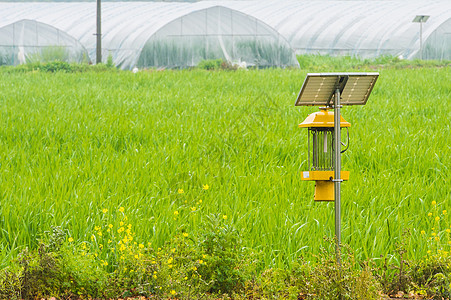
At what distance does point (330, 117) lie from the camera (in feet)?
7.96

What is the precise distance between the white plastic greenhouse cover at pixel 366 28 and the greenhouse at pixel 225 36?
1.6 inches

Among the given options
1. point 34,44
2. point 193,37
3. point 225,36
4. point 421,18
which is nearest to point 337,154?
point 193,37

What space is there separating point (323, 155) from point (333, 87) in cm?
41

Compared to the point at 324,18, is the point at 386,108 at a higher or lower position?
lower

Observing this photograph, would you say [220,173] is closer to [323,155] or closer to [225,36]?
[323,155]

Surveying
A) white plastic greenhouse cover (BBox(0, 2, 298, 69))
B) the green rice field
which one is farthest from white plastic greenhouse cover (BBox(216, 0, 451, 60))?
the green rice field

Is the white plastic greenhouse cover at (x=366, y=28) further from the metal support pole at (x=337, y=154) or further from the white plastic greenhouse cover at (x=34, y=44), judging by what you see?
the metal support pole at (x=337, y=154)

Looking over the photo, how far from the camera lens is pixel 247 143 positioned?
5.14m

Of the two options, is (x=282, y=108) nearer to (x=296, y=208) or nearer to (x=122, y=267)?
(x=296, y=208)

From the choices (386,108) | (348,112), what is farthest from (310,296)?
(386,108)

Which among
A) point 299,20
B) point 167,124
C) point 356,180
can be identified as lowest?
point 356,180

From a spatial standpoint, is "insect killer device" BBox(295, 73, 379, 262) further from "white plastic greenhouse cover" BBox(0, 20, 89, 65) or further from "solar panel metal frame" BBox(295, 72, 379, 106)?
"white plastic greenhouse cover" BBox(0, 20, 89, 65)

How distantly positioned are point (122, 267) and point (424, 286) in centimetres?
134

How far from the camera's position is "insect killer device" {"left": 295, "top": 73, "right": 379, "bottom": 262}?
7.30 ft
